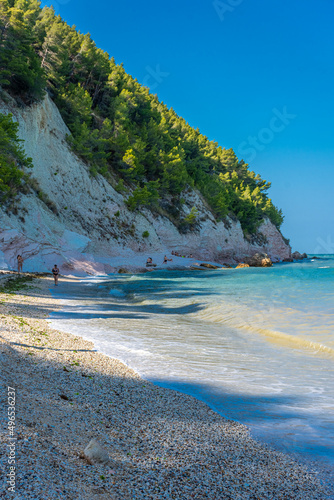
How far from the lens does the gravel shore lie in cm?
263

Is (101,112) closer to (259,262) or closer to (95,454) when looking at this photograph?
(259,262)

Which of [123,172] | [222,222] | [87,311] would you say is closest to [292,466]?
[87,311]

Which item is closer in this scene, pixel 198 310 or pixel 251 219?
pixel 198 310

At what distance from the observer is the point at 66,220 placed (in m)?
36.0

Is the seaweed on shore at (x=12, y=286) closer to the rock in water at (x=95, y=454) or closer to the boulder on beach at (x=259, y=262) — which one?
the rock in water at (x=95, y=454)

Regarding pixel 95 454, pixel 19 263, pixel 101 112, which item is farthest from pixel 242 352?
pixel 101 112

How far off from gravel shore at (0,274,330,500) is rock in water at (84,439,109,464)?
0.12ft

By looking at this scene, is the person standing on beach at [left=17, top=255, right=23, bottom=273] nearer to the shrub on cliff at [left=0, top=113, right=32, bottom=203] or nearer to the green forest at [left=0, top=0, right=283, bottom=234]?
the shrub on cliff at [left=0, top=113, right=32, bottom=203]

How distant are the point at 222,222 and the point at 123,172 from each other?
26.3m

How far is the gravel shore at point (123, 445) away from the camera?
2627 mm

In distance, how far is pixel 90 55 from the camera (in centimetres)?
5100

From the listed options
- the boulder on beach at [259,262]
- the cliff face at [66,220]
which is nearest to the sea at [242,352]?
the cliff face at [66,220]

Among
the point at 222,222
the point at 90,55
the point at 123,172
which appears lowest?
the point at 222,222

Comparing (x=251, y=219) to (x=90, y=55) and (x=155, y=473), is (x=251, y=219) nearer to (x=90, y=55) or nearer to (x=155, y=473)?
(x=90, y=55)
